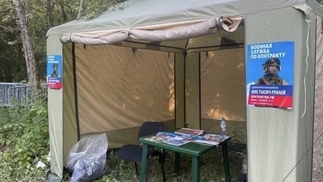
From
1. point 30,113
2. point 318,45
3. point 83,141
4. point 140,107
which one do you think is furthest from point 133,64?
point 318,45

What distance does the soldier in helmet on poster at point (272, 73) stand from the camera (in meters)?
2.04

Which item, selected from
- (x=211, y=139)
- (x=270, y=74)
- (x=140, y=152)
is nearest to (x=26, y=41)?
(x=140, y=152)

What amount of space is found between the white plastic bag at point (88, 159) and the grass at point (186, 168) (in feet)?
0.48

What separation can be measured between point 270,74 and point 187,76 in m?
3.32

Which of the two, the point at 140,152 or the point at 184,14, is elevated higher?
the point at 184,14

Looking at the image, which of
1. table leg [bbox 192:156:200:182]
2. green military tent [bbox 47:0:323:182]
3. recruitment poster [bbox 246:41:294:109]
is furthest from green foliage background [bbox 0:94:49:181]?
recruitment poster [bbox 246:41:294:109]

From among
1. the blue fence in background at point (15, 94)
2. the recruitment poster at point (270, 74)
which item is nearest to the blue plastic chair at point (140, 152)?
the recruitment poster at point (270, 74)

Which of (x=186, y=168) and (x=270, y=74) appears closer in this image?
(x=270, y=74)

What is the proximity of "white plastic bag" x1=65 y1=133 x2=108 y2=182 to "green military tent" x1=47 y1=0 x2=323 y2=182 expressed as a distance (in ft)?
0.40

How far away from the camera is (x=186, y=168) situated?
13.4 feet

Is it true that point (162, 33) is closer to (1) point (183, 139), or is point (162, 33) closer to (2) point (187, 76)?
(1) point (183, 139)

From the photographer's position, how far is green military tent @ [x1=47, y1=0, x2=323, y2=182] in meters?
2.05

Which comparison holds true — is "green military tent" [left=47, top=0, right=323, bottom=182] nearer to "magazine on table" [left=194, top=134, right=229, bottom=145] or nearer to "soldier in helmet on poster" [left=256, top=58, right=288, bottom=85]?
"soldier in helmet on poster" [left=256, top=58, right=288, bottom=85]

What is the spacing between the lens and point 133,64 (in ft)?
15.4
